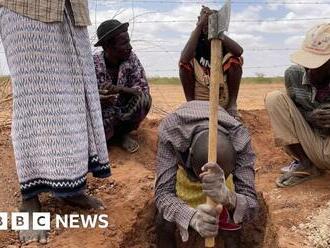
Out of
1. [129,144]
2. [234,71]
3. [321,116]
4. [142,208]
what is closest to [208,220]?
[142,208]

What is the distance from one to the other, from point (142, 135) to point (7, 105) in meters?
1.23

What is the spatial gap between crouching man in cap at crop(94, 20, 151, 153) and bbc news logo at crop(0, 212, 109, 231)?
1.13 meters

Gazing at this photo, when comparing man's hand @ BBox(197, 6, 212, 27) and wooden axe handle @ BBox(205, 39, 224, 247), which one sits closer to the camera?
wooden axe handle @ BBox(205, 39, 224, 247)

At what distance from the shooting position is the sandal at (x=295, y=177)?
3891 millimetres

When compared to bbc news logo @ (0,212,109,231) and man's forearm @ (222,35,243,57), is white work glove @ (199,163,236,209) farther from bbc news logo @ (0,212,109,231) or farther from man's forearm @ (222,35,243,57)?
man's forearm @ (222,35,243,57)

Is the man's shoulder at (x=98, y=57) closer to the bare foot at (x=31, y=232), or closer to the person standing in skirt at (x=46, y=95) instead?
the person standing in skirt at (x=46, y=95)

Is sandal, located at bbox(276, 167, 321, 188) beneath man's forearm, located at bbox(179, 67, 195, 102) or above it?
beneath

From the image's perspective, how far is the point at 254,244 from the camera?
12.6 ft

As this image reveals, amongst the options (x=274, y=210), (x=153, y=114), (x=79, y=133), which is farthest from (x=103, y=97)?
(x=153, y=114)

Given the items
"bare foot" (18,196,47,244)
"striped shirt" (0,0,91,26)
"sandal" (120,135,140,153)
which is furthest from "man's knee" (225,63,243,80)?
"bare foot" (18,196,47,244)

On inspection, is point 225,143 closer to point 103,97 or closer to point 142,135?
→ point 103,97

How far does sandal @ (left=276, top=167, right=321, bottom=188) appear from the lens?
3.89 meters

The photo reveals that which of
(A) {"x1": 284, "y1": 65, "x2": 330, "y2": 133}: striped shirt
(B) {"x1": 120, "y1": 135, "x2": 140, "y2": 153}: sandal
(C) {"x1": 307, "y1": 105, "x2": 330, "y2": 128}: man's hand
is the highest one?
(A) {"x1": 284, "y1": 65, "x2": 330, "y2": 133}: striped shirt

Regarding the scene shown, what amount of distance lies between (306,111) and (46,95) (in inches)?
69.7
